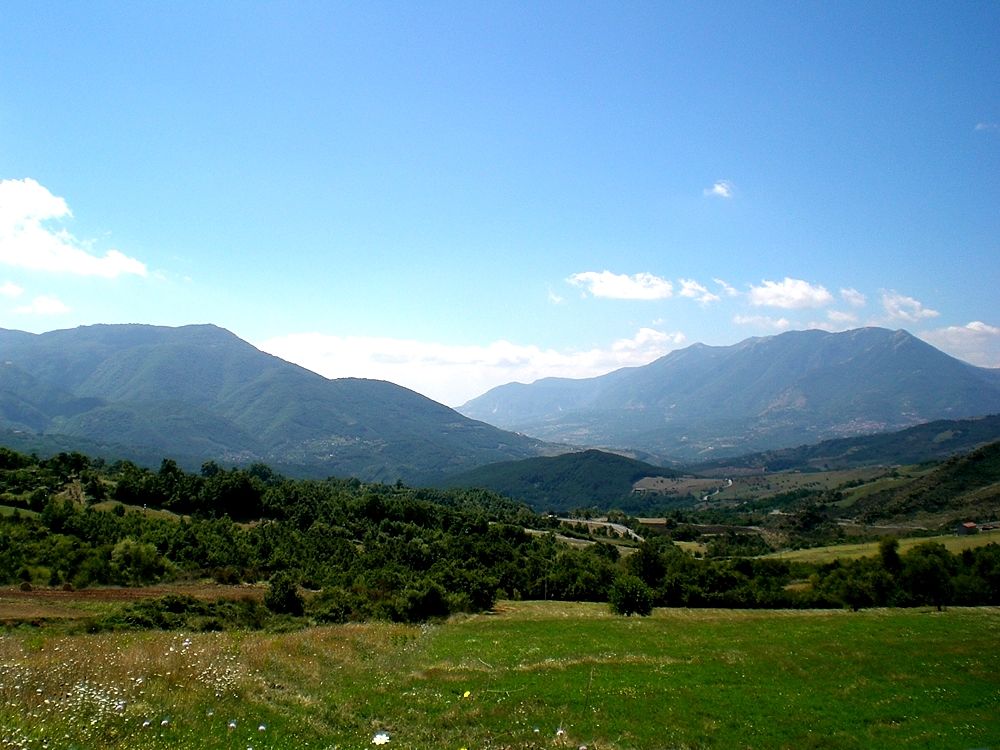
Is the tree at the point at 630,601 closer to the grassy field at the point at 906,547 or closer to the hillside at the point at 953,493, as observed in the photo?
the grassy field at the point at 906,547

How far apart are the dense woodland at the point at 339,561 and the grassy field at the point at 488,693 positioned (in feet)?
76.7

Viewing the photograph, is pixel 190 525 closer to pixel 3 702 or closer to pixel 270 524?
pixel 270 524

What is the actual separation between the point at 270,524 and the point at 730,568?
232 ft

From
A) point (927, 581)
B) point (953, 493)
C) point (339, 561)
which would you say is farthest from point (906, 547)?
point (339, 561)

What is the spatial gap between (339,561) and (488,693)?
61389 millimetres

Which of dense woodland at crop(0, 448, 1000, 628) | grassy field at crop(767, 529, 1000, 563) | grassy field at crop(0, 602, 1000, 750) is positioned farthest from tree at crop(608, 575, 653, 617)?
grassy field at crop(767, 529, 1000, 563)

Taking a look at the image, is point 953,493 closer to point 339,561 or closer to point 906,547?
point 906,547

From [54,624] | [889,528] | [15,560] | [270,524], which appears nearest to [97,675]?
[54,624]

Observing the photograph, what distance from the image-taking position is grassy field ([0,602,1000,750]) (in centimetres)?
1191

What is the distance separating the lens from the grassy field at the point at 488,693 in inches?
469

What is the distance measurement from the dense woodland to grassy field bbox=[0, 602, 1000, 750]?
2337cm

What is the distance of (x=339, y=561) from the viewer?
247ft

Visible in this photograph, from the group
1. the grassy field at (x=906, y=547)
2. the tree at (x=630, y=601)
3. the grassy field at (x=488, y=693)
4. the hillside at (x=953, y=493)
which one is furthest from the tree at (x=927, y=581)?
the hillside at (x=953, y=493)

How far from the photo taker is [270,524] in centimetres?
8769
